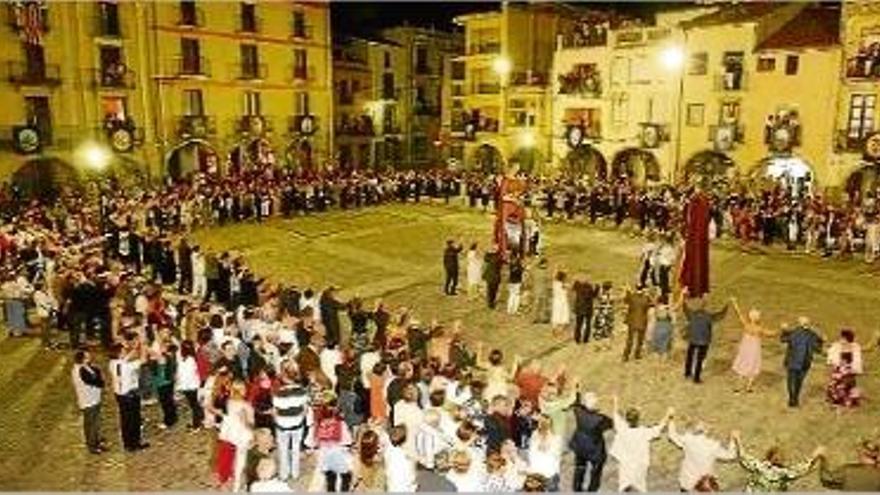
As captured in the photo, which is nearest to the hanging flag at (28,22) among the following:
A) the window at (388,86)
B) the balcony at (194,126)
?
the balcony at (194,126)

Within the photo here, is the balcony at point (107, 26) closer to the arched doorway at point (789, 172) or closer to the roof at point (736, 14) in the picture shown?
the roof at point (736, 14)

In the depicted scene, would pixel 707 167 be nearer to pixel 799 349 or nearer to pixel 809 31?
pixel 809 31

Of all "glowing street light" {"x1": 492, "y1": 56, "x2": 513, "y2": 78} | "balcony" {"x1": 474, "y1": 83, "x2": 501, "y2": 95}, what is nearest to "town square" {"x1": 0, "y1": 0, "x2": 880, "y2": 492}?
"balcony" {"x1": 474, "y1": 83, "x2": 501, "y2": 95}

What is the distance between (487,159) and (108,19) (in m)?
24.3

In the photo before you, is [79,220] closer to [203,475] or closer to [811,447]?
[203,475]

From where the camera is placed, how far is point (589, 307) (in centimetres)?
1516

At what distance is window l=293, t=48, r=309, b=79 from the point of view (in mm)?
43031

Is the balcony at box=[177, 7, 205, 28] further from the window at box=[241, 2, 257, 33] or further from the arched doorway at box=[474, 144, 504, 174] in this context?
the arched doorway at box=[474, 144, 504, 174]

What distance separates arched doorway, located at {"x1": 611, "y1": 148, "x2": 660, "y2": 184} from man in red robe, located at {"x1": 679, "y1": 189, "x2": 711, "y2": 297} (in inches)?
958

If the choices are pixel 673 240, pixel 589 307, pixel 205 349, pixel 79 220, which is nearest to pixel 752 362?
pixel 589 307

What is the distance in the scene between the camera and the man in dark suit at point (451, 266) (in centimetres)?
1869

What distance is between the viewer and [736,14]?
36344mm

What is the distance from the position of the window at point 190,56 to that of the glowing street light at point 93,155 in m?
5.66

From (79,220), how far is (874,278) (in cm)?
2395
